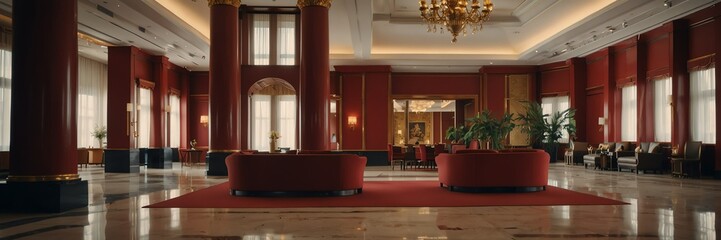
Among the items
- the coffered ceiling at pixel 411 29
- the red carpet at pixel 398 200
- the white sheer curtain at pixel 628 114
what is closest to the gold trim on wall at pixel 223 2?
the coffered ceiling at pixel 411 29

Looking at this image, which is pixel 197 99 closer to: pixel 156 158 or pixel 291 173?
pixel 156 158

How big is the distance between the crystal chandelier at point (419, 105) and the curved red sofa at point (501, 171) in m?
16.6

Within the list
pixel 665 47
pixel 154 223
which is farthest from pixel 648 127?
pixel 154 223

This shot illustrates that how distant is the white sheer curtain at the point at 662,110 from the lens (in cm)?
1309

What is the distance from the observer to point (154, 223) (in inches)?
199

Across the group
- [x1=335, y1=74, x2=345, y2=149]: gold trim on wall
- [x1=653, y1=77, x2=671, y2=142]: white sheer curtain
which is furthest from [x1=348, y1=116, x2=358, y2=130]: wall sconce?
[x1=653, y1=77, x2=671, y2=142]: white sheer curtain

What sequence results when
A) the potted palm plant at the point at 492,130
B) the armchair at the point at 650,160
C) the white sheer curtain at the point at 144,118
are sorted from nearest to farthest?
1. the armchair at the point at 650,160
2. the white sheer curtain at the point at 144,118
3. the potted palm plant at the point at 492,130

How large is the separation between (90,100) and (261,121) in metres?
5.43

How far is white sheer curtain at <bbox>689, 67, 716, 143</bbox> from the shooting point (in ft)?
37.4

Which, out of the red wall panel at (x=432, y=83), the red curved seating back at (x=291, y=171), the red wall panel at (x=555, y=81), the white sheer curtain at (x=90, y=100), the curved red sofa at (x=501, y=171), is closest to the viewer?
the red curved seating back at (x=291, y=171)

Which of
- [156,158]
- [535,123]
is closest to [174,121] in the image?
[156,158]

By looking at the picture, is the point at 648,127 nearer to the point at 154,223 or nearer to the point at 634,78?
the point at 634,78

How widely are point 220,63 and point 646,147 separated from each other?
403 inches

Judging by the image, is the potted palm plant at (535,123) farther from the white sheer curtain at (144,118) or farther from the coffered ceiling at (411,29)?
the white sheer curtain at (144,118)
